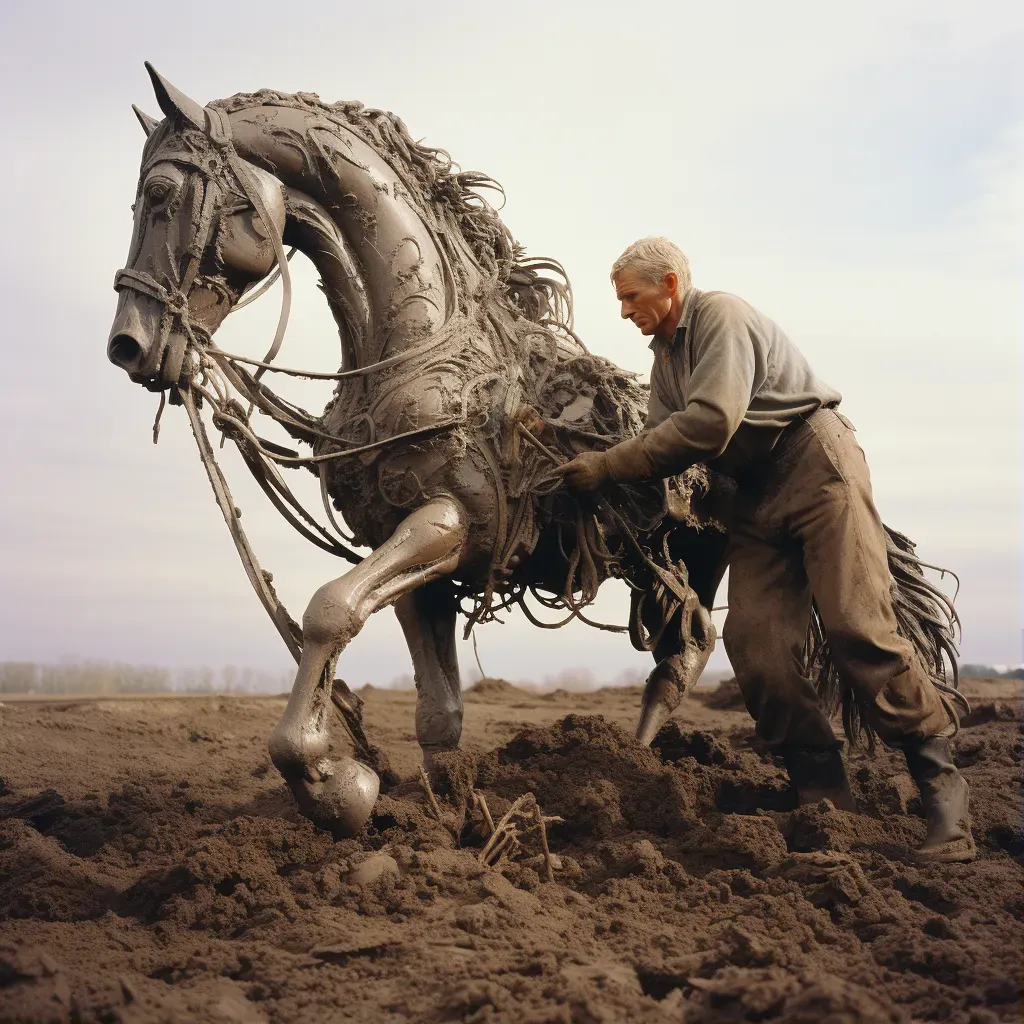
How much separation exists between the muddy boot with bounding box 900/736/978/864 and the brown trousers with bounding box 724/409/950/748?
8 cm

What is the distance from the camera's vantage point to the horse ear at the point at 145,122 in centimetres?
436

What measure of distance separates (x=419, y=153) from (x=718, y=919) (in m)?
3.15

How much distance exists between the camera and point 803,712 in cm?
434

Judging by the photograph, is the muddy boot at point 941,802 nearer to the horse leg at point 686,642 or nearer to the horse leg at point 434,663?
the horse leg at point 686,642

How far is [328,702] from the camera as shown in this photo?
12.6ft

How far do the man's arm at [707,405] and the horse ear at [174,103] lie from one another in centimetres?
194

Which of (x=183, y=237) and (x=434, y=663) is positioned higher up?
(x=183, y=237)

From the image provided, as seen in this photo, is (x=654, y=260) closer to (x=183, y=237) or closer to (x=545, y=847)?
(x=183, y=237)

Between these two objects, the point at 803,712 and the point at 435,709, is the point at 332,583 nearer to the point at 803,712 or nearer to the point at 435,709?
the point at 435,709

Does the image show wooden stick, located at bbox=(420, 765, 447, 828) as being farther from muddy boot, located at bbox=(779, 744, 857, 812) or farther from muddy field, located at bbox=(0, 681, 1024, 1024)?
muddy boot, located at bbox=(779, 744, 857, 812)

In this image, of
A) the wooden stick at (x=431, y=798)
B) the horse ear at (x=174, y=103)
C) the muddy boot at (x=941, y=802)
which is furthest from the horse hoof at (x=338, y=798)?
the horse ear at (x=174, y=103)

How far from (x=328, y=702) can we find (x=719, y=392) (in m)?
1.68

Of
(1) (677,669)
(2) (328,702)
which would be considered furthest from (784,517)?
(2) (328,702)

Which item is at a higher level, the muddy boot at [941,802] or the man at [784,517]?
the man at [784,517]
